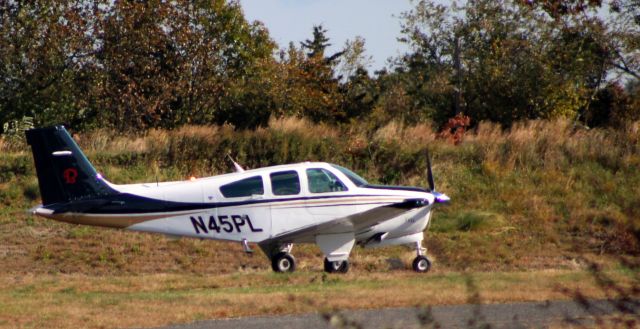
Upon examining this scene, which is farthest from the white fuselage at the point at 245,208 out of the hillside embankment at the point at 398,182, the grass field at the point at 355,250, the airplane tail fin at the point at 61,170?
the hillside embankment at the point at 398,182

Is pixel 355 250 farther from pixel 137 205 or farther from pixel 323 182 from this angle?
pixel 137 205

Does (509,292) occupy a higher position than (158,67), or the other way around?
(158,67)

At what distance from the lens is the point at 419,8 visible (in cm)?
4544

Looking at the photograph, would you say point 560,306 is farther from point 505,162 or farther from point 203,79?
point 203,79

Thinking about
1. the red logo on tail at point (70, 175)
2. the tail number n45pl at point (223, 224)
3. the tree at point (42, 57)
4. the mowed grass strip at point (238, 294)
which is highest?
the tree at point (42, 57)

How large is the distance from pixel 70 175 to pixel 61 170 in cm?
20

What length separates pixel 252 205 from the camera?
19.3 meters

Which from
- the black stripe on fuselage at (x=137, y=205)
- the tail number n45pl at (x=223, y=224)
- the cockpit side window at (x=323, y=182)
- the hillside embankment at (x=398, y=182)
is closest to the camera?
the black stripe on fuselage at (x=137, y=205)

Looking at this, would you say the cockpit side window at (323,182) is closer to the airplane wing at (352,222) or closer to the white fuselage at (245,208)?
the white fuselage at (245,208)

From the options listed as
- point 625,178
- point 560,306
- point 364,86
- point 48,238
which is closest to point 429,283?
point 560,306

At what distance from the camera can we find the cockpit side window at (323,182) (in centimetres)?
1939

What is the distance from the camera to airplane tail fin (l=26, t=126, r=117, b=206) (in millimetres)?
19594

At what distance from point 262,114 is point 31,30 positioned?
328 inches

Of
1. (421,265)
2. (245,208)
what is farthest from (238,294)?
(421,265)
